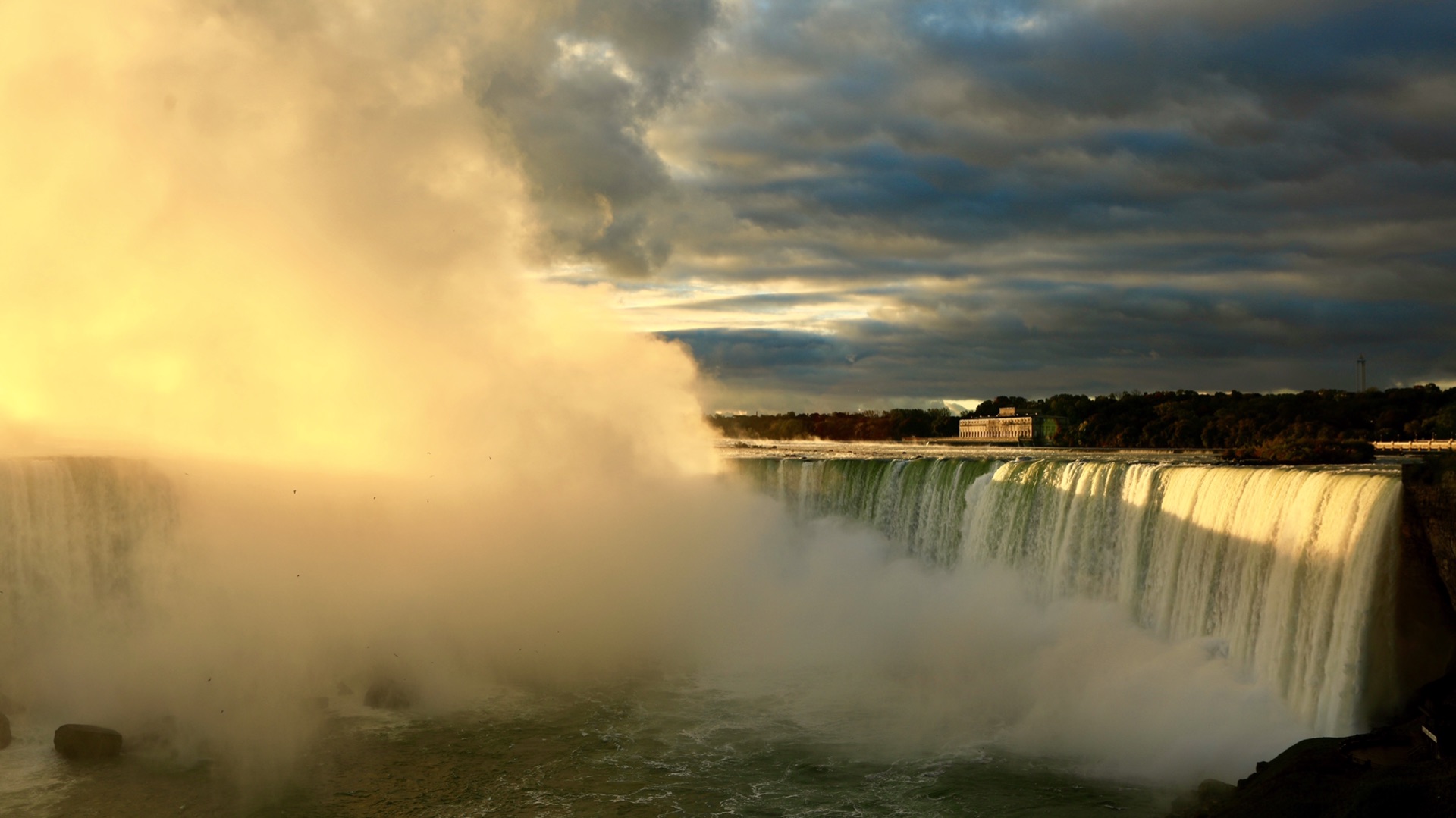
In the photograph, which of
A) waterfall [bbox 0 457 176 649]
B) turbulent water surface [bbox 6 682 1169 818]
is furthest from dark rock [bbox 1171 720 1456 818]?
waterfall [bbox 0 457 176 649]

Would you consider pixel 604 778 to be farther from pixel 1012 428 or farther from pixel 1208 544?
pixel 1012 428

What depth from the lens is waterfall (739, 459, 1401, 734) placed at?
17422mm

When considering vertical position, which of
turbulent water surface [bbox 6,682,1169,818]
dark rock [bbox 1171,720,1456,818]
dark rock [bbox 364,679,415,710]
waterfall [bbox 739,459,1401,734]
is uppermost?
waterfall [bbox 739,459,1401,734]

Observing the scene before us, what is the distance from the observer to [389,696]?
932 inches

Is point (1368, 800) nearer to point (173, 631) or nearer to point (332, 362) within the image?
point (173, 631)

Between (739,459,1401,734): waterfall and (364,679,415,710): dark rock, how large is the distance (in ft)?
50.9

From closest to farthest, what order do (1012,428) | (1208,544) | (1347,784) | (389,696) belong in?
(1347,784)
(1208,544)
(389,696)
(1012,428)

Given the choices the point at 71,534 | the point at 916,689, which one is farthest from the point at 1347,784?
the point at 71,534

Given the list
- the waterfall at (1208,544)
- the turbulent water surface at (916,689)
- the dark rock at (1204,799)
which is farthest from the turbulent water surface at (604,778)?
the waterfall at (1208,544)

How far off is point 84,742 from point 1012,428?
3391 inches

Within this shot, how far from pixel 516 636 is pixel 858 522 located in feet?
40.8

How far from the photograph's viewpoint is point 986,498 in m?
30.3

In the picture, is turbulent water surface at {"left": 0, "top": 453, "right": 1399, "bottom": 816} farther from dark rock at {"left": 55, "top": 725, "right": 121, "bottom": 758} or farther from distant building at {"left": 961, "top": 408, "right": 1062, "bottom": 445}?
distant building at {"left": 961, "top": 408, "right": 1062, "bottom": 445}

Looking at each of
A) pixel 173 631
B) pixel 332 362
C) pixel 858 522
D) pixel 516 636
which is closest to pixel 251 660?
pixel 173 631
